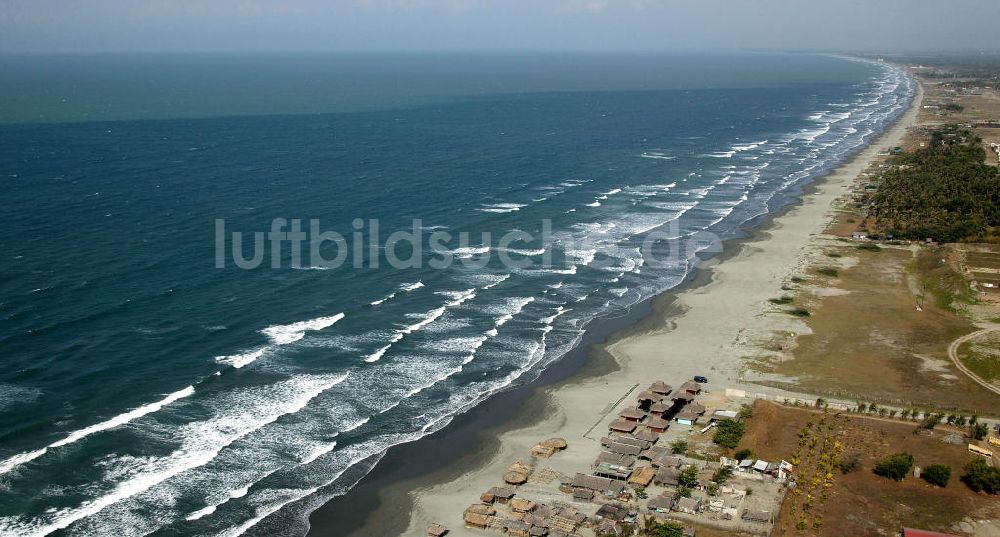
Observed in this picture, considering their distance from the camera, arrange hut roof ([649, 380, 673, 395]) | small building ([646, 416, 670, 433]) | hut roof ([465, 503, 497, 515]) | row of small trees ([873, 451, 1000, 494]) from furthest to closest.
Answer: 1. hut roof ([649, 380, 673, 395])
2. small building ([646, 416, 670, 433])
3. row of small trees ([873, 451, 1000, 494])
4. hut roof ([465, 503, 497, 515])

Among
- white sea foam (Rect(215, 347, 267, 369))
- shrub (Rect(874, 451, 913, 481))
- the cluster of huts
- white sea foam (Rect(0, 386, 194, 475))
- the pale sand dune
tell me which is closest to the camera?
the cluster of huts

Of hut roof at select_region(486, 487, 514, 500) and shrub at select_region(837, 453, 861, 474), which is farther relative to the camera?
shrub at select_region(837, 453, 861, 474)

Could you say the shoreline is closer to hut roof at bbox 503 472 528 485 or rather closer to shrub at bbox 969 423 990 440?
hut roof at bbox 503 472 528 485

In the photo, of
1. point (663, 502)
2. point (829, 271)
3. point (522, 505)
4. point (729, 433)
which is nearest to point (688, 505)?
point (663, 502)

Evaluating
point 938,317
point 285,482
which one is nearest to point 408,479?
point 285,482

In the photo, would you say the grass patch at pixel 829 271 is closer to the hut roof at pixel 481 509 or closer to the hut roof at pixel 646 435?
the hut roof at pixel 646 435

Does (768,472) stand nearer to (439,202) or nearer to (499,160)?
(439,202)

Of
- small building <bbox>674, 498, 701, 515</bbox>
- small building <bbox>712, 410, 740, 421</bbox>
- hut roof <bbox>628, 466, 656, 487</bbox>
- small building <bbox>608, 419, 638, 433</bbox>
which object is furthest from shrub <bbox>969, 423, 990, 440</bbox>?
hut roof <bbox>628, 466, 656, 487</bbox>

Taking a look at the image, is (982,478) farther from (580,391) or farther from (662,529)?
(580,391)
